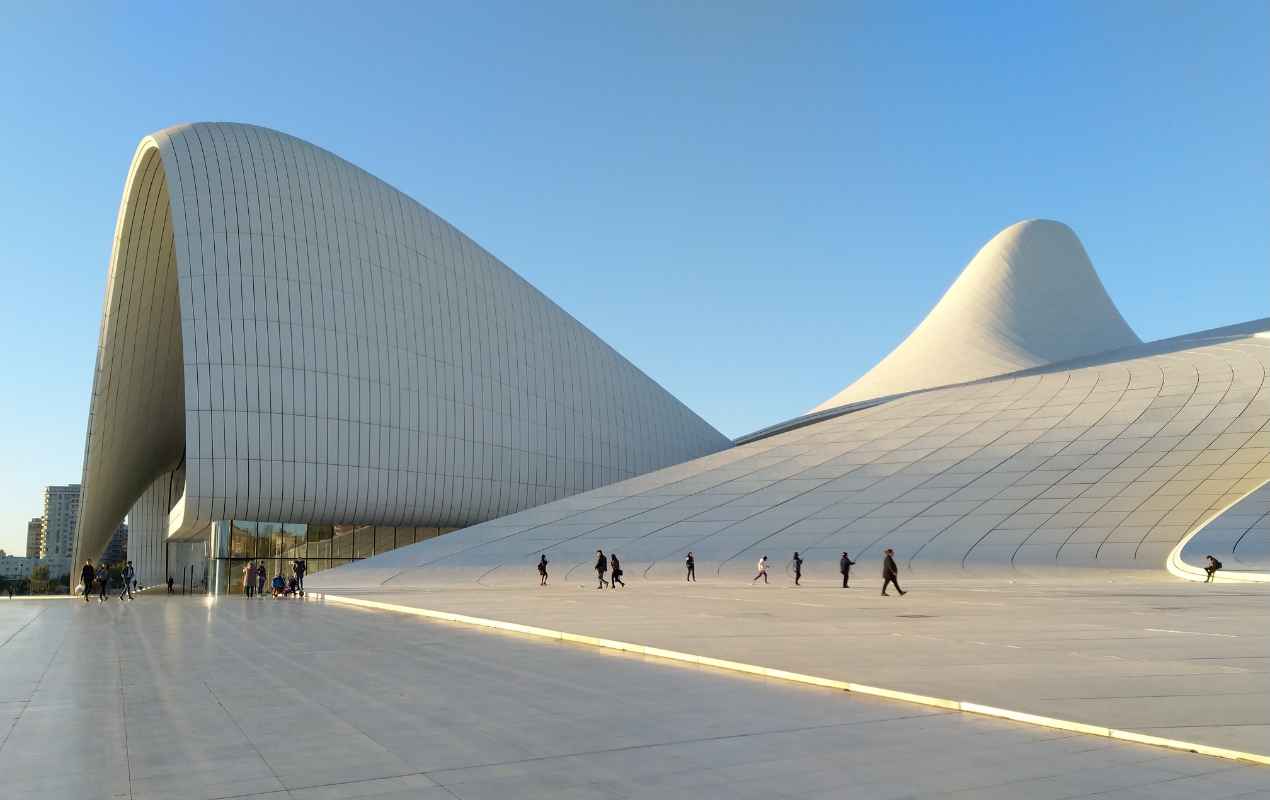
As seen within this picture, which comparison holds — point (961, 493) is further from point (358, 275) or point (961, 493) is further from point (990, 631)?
point (358, 275)

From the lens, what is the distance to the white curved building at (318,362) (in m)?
35.9

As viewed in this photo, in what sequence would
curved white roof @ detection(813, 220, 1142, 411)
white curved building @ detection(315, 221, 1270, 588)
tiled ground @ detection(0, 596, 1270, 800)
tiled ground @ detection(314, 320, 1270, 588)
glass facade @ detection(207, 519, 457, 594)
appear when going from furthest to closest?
curved white roof @ detection(813, 220, 1142, 411)
glass facade @ detection(207, 519, 457, 594)
tiled ground @ detection(314, 320, 1270, 588)
white curved building @ detection(315, 221, 1270, 588)
tiled ground @ detection(0, 596, 1270, 800)

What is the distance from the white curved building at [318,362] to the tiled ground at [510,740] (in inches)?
1014

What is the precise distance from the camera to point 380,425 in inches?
1547

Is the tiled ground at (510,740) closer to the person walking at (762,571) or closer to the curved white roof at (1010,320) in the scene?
the person walking at (762,571)

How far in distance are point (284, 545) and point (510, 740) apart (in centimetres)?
3355

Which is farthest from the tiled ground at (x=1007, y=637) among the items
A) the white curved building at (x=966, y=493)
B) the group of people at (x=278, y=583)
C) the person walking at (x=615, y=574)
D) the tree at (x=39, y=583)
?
the tree at (x=39, y=583)

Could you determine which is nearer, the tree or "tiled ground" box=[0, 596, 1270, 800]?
"tiled ground" box=[0, 596, 1270, 800]

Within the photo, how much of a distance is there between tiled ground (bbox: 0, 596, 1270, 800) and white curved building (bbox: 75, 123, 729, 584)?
25762 millimetres

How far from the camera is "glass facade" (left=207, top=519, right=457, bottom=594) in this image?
3638 cm

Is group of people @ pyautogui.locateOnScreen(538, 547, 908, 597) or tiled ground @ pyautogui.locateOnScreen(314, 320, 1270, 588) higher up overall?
tiled ground @ pyautogui.locateOnScreen(314, 320, 1270, 588)

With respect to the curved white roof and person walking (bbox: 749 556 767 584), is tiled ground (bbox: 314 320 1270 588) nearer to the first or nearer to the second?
person walking (bbox: 749 556 767 584)

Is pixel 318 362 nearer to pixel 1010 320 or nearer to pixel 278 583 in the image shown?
pixel 278 583

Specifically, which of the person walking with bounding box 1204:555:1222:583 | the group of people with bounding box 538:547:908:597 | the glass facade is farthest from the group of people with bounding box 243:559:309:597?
the person walking with bounding box 1204:555:1222:583
